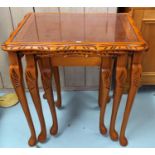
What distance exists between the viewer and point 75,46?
0.72 meters

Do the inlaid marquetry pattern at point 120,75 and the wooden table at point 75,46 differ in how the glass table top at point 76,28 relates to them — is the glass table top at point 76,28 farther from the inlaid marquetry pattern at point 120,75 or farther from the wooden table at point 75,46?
the inlaid marquetry pattern at point 120,75

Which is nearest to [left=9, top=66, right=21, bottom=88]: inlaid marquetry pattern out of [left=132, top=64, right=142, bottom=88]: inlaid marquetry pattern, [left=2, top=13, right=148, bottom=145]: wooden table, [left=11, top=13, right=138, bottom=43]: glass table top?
[left=2, top=13, right=148, bottom=145]: wooden table

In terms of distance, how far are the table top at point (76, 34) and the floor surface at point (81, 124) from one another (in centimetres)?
57

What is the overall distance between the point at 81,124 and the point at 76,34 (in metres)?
0.58

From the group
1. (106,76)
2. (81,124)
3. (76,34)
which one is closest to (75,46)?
(76,34)

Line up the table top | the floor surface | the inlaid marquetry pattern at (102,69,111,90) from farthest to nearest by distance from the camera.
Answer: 1. the floor surface
2. the inlaid marquetry pattern at (102,69,111,90)
3. the table top

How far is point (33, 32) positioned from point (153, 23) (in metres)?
0.65

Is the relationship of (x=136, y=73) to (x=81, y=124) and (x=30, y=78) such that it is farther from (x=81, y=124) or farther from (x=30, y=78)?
(x=81, y=124)

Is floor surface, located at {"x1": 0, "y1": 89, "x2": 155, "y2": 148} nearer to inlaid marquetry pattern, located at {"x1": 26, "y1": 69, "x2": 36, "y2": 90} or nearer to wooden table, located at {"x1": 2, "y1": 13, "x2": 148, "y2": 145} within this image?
wooden table, located at {"x1": 2, "y1": 13, "x2": 148, "y2": 145}

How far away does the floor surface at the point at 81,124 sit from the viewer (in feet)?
3.56

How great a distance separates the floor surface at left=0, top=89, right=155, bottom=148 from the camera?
3.56 ft
